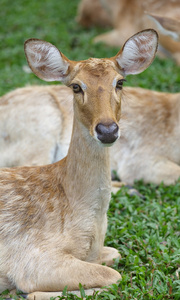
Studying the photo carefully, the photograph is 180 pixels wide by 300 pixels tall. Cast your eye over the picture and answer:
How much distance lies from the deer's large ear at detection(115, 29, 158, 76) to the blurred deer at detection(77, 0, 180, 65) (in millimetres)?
5345

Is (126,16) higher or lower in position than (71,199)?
lower

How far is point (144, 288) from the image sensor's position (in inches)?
175

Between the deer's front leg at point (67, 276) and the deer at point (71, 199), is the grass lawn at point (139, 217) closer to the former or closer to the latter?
the deer's front leg at point (67, 276)

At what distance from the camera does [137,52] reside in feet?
15.7

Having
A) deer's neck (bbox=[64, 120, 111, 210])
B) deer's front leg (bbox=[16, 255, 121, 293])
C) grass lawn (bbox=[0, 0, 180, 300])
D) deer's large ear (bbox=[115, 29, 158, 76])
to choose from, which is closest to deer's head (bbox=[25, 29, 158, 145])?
deer's large ear (bbox=[115, 29, 158, 76])

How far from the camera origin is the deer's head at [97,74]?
4125mm

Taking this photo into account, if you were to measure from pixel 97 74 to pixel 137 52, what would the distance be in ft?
1.97

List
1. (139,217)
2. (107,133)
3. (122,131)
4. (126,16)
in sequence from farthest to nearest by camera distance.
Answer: (126,16), (122,131), (139,217), (107,133)

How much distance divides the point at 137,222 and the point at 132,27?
728 cm

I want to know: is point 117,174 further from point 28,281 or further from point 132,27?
point 132,27

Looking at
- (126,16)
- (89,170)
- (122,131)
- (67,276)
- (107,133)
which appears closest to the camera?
(107,133)

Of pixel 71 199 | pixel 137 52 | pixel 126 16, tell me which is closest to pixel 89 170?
pixel 71 199

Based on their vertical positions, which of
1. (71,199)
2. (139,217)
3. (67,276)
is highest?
(71,199)

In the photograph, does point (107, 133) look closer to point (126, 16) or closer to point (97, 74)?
point (97, 74)
